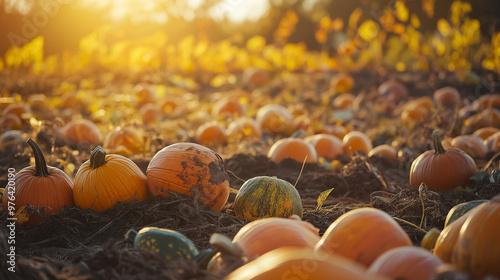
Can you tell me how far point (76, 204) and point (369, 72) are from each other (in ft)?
31.5

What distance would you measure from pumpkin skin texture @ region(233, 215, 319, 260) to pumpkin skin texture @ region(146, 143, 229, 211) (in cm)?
98

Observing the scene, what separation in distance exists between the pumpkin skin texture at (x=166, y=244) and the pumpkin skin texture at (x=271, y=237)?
0.24 metres

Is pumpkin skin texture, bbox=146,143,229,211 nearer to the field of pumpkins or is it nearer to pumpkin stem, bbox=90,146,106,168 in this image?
the field of pumpkins

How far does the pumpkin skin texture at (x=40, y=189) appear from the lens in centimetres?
321

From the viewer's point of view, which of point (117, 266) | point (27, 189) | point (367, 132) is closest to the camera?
point (117, 266)

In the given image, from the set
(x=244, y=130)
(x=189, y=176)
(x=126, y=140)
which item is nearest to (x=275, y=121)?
(x=244, y=130)

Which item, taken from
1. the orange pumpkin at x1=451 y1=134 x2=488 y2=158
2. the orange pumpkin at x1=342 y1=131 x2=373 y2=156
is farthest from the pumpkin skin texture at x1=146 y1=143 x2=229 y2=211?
the orange pumpkin at x1=451 y1=134 x2=488 y2=158

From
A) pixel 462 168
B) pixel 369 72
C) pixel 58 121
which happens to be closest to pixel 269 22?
pixel 369 72

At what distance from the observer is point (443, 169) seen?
3930 mm

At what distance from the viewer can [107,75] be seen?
12.4 metres

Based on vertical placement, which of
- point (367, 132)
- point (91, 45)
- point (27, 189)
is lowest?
point (367, 132)

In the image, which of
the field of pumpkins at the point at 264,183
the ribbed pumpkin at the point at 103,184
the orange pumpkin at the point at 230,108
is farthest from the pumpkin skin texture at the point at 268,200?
the orange pumpkin at the point at 230,108

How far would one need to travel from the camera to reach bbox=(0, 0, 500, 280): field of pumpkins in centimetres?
197

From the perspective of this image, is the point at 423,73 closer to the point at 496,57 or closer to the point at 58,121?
the point at 496,57
